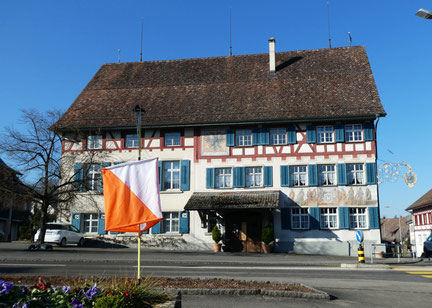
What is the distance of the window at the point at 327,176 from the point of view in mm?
27266

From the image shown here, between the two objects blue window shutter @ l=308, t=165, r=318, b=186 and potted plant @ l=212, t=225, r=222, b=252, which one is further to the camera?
blue window shutter @ l=308, t=165, r=318, b=186

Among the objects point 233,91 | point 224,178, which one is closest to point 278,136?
point 224,178

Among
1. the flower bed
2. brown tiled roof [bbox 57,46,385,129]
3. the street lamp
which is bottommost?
the flower bed

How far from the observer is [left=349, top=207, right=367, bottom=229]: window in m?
26.6

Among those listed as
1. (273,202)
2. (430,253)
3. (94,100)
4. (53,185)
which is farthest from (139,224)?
(430,253)

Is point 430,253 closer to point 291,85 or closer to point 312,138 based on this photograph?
point 312,138

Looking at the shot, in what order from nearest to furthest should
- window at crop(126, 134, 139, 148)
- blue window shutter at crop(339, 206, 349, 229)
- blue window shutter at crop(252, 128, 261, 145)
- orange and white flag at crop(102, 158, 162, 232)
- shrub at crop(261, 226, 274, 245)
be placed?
orange and white flag at crop(102, 158, 162, 232)
shrub at crop(261, 226, 274, 245)
blue window shutter at crop(339, 206, 349, 229)
blue window shutter at crop(252, 128, 261, 145)
window at crop(126, 134, 139, 148)

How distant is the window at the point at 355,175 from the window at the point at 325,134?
7.08 feet

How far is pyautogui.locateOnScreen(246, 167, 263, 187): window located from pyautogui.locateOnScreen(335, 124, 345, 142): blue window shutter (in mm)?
5004

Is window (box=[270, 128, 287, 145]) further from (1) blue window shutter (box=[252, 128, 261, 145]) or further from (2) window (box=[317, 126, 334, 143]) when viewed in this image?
(2) window (box=[317, 126, 334, 143])

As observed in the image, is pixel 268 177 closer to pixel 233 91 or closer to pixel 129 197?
pixel 233 91

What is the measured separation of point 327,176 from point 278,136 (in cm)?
383

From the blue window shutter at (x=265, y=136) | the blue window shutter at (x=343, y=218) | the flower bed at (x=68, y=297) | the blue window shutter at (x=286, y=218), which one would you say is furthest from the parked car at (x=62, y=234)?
the flower bed at (x=68, y=297)

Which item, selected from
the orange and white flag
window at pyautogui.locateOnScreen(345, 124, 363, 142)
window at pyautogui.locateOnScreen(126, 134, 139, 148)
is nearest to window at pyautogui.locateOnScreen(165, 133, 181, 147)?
window at pyautogui.locateOnScreen(126, 134, 139, 148)
